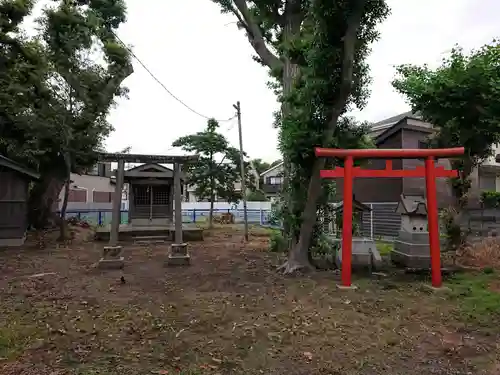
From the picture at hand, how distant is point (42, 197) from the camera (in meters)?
16.9

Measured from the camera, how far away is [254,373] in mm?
3604

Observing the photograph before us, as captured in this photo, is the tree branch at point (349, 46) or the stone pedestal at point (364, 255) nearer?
the tree branch at point (349, 46)

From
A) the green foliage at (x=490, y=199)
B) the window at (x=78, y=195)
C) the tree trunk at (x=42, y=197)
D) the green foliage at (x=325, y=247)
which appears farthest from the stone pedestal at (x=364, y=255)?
the window at (x=78, y=195)

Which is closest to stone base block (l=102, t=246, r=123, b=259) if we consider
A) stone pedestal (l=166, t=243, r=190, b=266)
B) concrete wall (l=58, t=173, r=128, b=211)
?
stone pedestal (l=166, t=243, r=190, b=266)

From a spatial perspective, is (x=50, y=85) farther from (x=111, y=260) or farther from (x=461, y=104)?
(x=461, y=104)

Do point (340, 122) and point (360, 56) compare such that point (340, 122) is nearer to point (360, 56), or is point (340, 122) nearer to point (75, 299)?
point (360, 56)

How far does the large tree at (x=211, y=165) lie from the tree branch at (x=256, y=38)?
10.4m

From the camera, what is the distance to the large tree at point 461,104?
9.05 m

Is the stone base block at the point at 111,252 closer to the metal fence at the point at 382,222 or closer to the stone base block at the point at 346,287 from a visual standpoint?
the stone base block at the point at 346,287

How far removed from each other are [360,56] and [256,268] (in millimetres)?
5458

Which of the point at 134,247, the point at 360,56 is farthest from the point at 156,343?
the point at 134,247

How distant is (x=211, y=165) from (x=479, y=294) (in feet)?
53.4

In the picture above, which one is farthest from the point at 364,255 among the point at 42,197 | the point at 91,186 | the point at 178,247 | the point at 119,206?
the point at 91,186

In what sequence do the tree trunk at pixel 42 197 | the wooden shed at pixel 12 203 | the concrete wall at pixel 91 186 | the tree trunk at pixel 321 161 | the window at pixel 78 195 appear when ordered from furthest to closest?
1. the window at pixel 78 195
2. the concrete wall at pixel 91 186
3. the tree trunk at pixel 42 197
4. the wooden shed at pixel 12 203
5. the tree trunk at pixel 321 161
